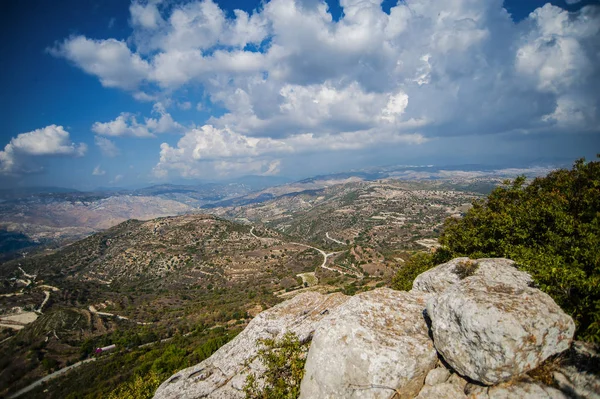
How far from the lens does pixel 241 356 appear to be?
17969 millimetres

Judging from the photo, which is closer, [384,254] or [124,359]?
[124,359]

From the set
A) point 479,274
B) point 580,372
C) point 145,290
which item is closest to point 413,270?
point 479,274

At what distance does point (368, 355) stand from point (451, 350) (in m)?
3.48

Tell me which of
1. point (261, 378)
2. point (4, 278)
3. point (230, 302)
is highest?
point (261, 378)

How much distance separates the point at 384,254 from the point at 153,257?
141964 millimetres

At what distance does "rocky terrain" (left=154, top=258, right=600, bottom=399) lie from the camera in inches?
383

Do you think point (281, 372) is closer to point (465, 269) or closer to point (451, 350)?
point (451, 350)

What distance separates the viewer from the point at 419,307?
1516cm

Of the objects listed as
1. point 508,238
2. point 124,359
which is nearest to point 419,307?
point 508,238

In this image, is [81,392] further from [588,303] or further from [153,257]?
[153,257]

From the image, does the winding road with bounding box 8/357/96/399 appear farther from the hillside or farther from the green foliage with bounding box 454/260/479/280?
the green foliage with bounding box 454/260/479/280

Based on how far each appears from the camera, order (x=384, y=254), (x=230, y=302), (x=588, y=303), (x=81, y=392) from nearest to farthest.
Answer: (x=588, y=303), (x=81, y=392), (x=230, y=302), (x=384, y=254)

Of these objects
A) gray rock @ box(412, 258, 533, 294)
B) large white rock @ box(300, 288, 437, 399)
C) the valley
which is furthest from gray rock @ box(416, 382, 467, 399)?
the valley

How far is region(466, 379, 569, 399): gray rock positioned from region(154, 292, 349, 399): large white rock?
287 inches
